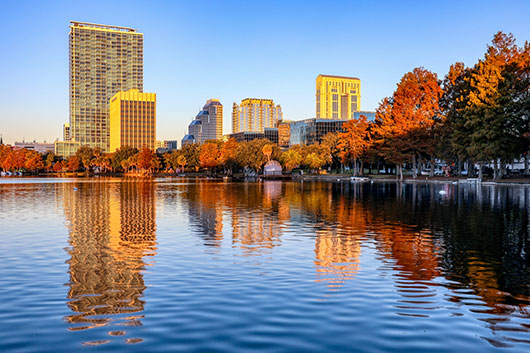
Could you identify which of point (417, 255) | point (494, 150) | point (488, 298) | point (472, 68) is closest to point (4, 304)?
point (488, 298)

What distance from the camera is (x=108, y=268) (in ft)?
49.5

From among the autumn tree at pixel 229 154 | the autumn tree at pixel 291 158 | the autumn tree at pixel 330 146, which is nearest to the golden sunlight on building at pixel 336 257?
the autumn tree at pixel 330 146

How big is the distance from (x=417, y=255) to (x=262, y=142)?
147532mm

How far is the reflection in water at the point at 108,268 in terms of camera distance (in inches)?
398

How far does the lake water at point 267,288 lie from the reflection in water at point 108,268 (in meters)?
0.06

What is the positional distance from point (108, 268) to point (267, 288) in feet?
18.7

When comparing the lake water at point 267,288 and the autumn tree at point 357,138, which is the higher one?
the autumn tree at point 357,138

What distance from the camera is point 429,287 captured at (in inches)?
492

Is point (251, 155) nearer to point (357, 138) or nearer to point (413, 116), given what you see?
point (357, 138)

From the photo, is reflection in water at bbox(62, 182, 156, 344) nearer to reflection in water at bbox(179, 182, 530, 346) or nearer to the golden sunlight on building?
reflection in water at bbox(179, 182, 530, 346)

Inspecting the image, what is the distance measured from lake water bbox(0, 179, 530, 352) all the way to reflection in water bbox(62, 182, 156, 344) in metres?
0.06

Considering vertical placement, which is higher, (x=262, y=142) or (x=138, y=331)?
(x=262, y=142)

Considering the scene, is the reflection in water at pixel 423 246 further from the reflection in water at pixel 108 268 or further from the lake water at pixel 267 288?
the reflection in water at pixel 108 268

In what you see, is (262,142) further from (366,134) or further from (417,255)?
(417,255)
